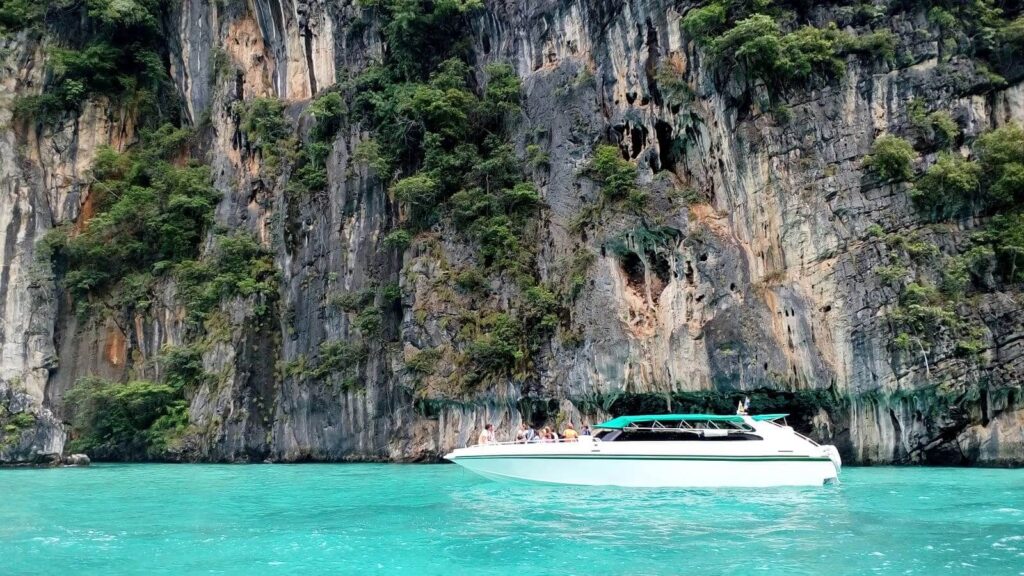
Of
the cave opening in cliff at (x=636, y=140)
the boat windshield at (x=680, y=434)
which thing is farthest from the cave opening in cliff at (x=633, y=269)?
the boat windshield at (x=680, y=434)

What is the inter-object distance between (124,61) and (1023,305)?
1623 inches

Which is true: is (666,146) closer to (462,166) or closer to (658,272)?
(658,272)

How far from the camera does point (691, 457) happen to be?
727 inches

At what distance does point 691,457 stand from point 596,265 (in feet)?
33.1

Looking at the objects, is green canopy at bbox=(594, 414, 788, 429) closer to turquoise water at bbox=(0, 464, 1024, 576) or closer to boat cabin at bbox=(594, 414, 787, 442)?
boat cabin at bbox=(594, 414, 787, 442)

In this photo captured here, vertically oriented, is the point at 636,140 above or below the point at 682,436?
above

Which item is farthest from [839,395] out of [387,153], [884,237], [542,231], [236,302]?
[236,302]

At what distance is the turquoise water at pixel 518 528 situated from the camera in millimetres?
10852

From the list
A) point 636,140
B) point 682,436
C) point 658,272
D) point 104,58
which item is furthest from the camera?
point 104,58

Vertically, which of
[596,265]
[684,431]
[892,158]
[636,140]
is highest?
[636,140]

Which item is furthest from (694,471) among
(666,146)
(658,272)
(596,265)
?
(666,146)

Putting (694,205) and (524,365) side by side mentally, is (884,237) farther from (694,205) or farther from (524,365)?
(524,365)

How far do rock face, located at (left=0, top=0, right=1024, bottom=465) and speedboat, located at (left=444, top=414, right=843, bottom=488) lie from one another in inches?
224

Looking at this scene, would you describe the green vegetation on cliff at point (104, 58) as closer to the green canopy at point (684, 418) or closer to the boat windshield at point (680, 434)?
the green canopy at point (684, 418)
